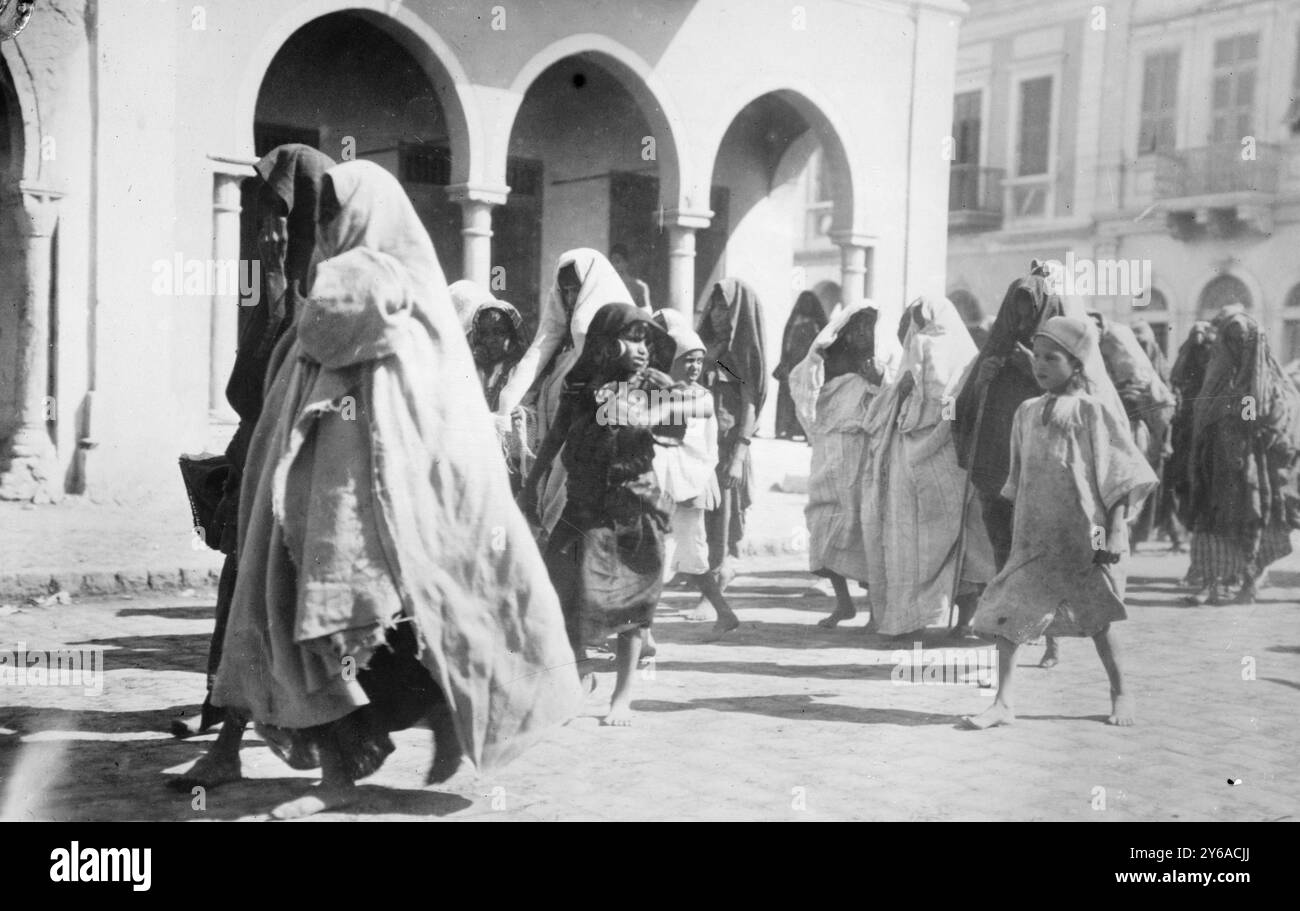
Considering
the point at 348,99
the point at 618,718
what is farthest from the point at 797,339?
the point at 618,718

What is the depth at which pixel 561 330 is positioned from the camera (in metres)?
6.20

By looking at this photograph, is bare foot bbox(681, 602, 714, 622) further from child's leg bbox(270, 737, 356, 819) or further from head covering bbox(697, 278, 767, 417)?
child's leg bbox(270, 737, 356, 819)

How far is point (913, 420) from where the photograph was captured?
24.5 ft

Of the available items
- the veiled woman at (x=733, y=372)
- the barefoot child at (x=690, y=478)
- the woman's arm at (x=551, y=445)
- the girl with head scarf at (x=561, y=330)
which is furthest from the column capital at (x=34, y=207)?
the woman's arm at (x=551, y=445)

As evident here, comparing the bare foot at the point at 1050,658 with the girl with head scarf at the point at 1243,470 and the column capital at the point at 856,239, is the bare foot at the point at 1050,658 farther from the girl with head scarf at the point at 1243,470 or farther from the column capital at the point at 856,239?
the column capital at the point at 856,239

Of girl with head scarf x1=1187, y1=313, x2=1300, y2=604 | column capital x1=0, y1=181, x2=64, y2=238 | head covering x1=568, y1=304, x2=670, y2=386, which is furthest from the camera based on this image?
girl with head scarf x1=1187, y1=313, x2=1300, y2=604

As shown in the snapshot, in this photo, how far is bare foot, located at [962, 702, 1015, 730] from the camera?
5426mm

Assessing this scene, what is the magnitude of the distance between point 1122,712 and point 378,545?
9.99 feet

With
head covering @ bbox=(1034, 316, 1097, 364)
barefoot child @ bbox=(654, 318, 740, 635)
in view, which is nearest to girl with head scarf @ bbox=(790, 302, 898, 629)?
barefoot child @ bbox=(654, 318, 740, 635)

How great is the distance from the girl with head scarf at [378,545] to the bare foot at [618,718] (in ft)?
3.27

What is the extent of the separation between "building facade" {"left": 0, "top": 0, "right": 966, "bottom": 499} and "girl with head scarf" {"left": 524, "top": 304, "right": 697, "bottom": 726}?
13.8 feet

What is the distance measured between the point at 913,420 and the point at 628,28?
5.09 m

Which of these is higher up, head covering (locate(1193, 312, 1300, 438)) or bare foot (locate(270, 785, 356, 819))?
head covering (locate(1193, 312, 1300, 438))
